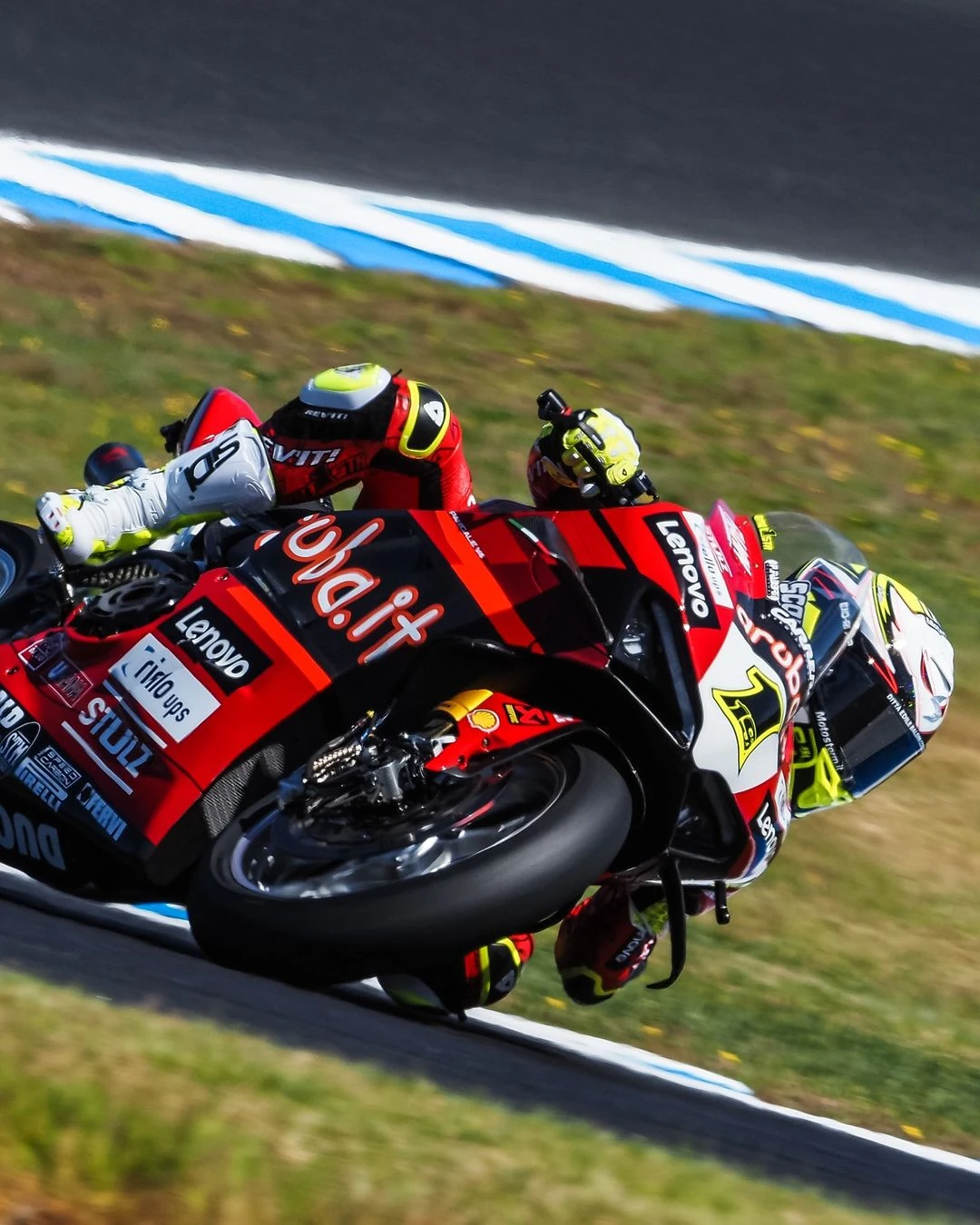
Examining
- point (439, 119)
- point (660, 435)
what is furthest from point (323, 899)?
point (439, 119)

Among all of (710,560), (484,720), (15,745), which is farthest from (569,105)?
(484,720)

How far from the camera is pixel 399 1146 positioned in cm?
278

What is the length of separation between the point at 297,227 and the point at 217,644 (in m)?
6.53

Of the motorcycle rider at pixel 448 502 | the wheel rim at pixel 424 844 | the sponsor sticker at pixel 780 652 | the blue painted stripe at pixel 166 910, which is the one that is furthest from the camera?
the blue painted stripe at pixel 166 910

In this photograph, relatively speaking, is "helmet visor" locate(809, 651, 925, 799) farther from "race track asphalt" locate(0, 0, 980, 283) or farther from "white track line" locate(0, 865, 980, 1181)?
"race track asphalt" locate(0, 0, 980, 283)

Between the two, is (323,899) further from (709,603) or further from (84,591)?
(84,591)

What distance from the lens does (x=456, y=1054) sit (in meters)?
4.13

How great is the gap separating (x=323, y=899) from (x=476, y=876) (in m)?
0.27

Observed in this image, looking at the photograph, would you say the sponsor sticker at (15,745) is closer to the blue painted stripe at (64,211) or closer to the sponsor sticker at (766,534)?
the sponsor sticker at (766,534)

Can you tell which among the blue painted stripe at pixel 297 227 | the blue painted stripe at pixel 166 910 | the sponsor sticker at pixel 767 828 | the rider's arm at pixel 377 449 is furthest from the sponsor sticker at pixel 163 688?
the blue painted stripe at pixel 297 227

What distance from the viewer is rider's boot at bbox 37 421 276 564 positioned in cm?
444

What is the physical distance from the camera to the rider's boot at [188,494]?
444cm

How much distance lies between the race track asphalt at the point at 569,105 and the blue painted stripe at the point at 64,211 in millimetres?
510

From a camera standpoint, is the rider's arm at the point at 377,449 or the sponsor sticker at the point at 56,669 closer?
the sponsor sticker at the point at 56,669
